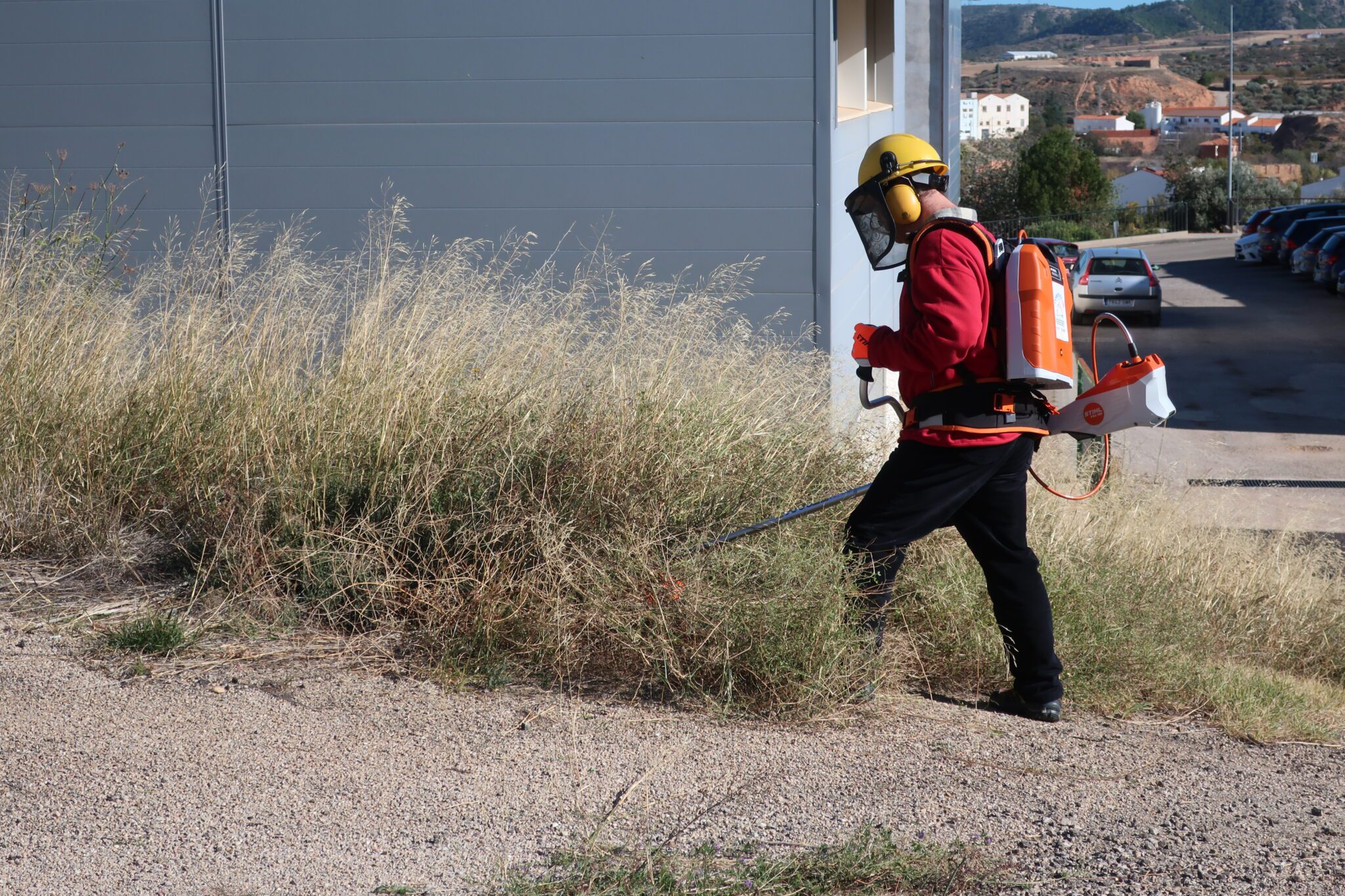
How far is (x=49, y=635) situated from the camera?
13.9 feet

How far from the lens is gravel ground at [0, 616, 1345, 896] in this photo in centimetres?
297

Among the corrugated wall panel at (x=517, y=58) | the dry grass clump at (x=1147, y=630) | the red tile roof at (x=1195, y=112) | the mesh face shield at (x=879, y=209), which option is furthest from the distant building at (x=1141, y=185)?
the mesh face shield at (x=879, y=209)

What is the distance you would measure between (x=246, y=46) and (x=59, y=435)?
447 centimetres

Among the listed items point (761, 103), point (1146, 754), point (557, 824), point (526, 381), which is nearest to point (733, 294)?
point (761, 103)

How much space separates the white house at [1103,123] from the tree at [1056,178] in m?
79.6

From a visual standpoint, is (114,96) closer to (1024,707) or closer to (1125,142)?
(1024,707)

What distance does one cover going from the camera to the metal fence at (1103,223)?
4994 cm

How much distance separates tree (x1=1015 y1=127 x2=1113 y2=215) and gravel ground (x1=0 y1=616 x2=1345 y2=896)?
172 ft

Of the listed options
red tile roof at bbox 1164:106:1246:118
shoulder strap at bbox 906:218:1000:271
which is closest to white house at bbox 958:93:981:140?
red tile roof at bbox 1164:106:1246:118

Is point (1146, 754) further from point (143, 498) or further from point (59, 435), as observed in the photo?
point (59, 435)

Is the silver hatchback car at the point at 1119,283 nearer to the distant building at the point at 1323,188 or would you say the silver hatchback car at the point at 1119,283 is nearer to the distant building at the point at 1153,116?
the distant building at the point at 1323,188

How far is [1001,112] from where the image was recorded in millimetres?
145250

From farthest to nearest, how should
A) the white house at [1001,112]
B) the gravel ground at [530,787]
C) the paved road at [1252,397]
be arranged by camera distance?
the white house at [1001,112]
the paved road at [1252,397]
the gravel ground at [530,787]

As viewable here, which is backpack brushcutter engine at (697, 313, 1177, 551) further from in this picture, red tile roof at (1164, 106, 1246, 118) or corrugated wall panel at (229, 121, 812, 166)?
red tile roof at (1164, 106, 1246, 118)
